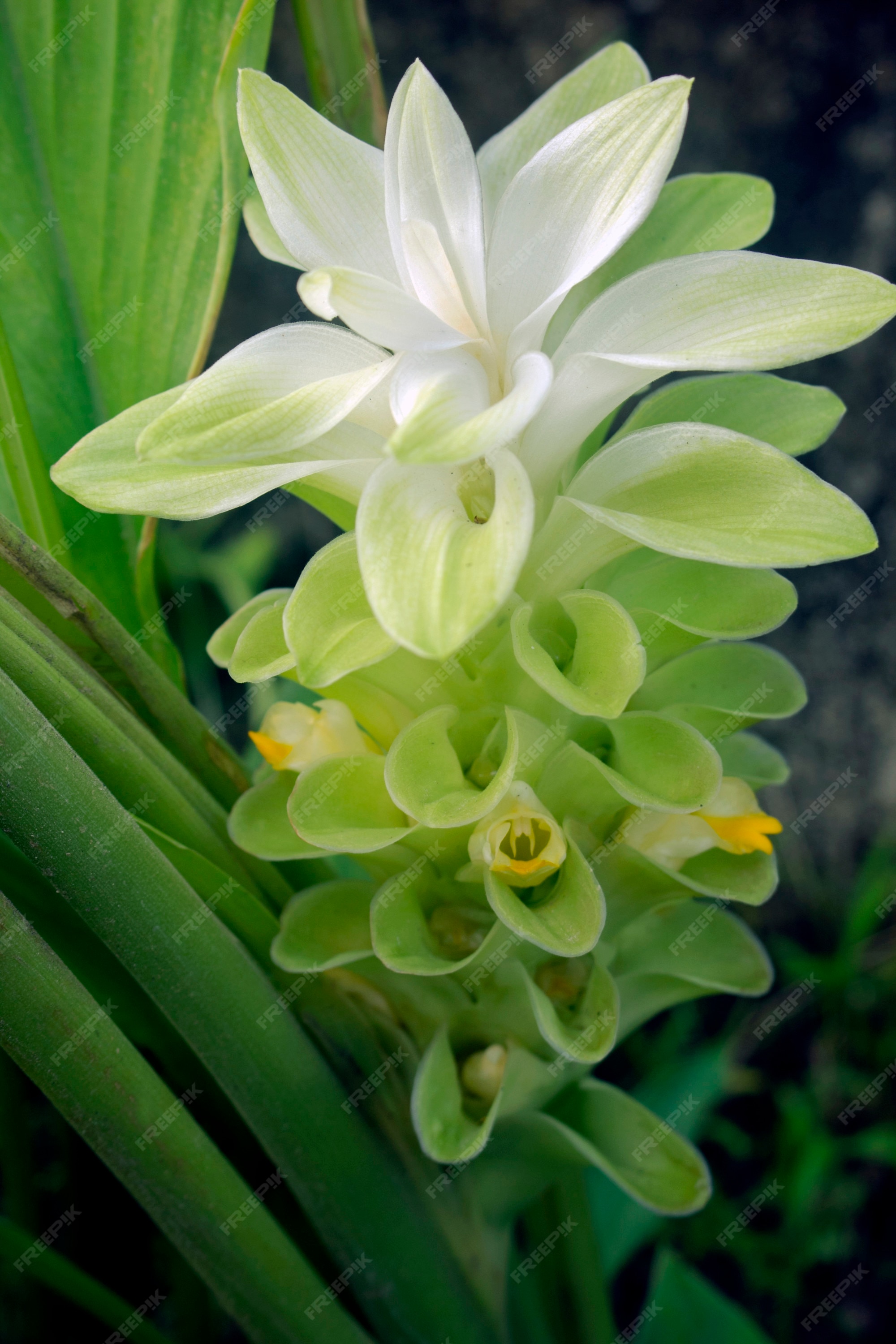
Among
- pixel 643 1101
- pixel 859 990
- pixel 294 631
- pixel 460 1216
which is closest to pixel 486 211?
pixel 294 631

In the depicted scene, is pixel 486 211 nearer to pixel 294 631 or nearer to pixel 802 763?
pixel 294 631

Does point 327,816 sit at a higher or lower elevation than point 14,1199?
higher

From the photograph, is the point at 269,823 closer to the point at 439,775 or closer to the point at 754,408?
the point at 439,775

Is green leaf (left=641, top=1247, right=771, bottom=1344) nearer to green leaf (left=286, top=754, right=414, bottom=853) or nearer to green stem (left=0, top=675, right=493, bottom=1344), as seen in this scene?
green stem (left=0, top=675, right=493, bottom=1344)

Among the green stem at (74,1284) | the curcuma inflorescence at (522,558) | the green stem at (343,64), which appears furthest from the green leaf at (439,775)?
the green stem at (74,1284)

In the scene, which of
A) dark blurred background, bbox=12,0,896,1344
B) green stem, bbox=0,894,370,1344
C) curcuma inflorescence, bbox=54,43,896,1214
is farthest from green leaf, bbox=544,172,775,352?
dark blurred background, bbox=12,0,896,1344

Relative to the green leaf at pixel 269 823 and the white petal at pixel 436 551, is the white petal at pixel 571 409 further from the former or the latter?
the green leaf at pixel 269 823
